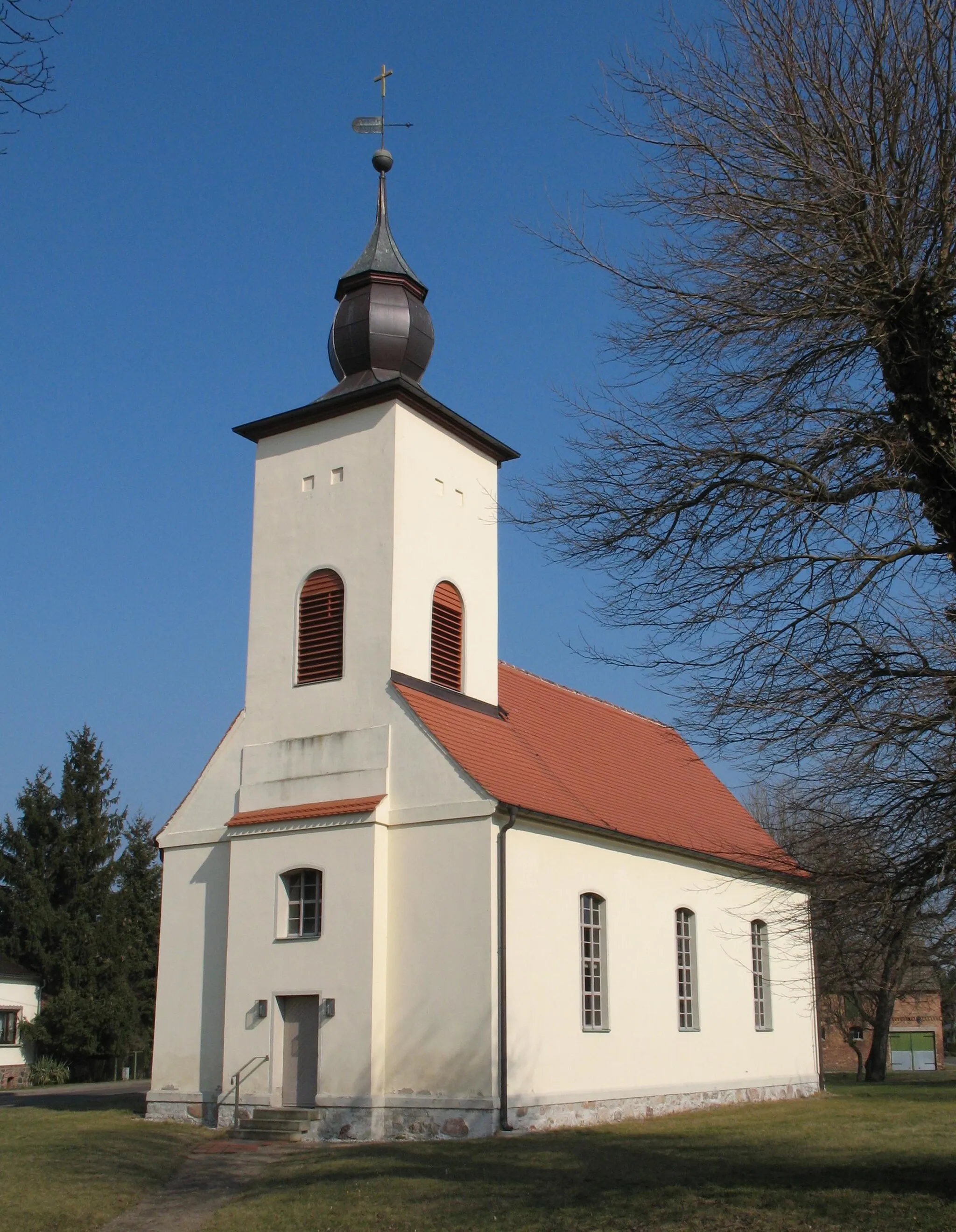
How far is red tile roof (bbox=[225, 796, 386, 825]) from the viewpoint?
1842 centimetres

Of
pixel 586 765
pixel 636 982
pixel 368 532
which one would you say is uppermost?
pixel 368 532

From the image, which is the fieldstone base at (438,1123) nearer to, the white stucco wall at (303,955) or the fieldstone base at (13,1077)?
the white stucco wall at (303,955)

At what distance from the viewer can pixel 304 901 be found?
61.9 ft

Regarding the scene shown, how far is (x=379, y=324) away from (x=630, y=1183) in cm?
1460

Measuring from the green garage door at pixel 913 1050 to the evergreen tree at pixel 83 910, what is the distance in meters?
29.8

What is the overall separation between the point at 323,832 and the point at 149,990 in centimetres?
2670

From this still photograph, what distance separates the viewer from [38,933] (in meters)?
39.8

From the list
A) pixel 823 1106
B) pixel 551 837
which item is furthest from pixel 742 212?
pixel 823 1106

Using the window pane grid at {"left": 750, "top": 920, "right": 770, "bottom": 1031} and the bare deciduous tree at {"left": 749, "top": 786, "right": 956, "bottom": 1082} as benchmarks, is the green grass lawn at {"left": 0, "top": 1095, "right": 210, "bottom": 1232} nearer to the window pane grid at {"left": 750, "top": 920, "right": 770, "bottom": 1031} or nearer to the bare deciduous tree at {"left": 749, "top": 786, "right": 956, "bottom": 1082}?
the bare deciduous tree at {"left": 749, "top": 786, "right": 956, "bottom": 1082}

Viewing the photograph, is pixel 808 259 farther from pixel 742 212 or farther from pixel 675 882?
pixel 675 882

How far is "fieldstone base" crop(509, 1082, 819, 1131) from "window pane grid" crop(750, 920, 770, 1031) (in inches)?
48.9

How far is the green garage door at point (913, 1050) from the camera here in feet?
166

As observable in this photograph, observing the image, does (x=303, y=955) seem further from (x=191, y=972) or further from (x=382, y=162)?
(x=382, y=162)

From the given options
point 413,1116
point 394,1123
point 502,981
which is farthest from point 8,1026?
point 502,981
